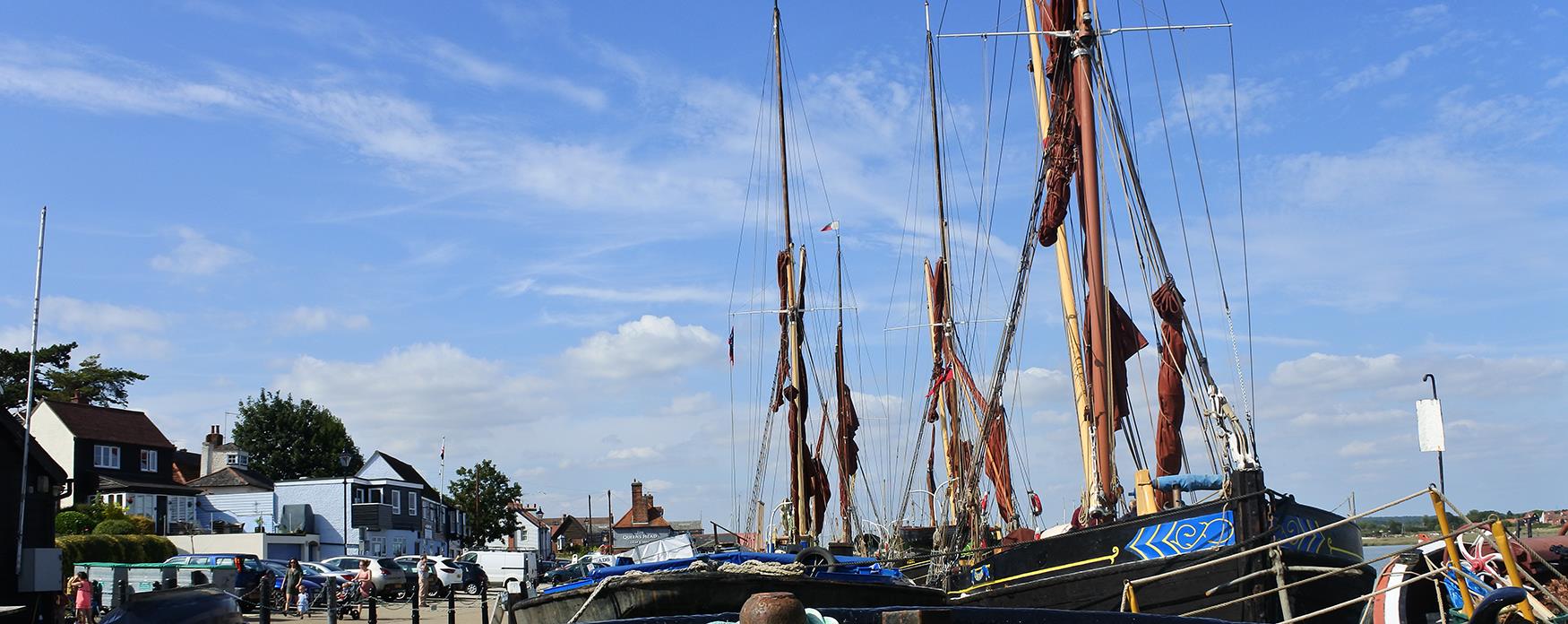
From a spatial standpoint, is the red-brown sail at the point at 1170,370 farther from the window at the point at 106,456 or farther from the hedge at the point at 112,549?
the window at the point at 106,456

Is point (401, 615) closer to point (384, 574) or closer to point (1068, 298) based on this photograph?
point (384, 574)

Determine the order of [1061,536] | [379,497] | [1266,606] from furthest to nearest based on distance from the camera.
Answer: [379,497] → [1061,536] → [1266,606]

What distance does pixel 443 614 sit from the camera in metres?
32.2

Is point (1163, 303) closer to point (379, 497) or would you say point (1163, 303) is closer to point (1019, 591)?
point (1019, 591)

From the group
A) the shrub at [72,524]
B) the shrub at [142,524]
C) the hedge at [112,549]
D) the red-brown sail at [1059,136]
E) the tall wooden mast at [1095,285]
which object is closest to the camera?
the tall wooden mast at [1095,285]

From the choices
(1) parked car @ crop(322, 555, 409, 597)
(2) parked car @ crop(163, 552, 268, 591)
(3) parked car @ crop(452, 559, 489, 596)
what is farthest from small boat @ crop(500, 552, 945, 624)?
(3) parked car @ crop(452, 559, 489, 596)

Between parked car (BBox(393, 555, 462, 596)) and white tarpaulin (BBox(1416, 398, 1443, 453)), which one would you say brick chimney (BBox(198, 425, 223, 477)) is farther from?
white tarpaulin (BBox(1416, 398, 1443, 453))

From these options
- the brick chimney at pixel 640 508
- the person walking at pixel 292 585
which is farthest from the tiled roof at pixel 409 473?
the person walking at pixel 292 585

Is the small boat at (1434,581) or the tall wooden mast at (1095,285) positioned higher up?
the tall wooden mast at (1095,285)

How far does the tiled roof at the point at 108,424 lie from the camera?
180 ft

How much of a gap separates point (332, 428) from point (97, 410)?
1486 inches

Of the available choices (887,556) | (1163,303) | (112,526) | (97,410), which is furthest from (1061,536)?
(97,410)

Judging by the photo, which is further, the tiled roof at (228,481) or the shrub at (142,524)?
the tiled roof at (228,481)

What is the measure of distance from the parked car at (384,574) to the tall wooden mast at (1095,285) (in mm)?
23720
